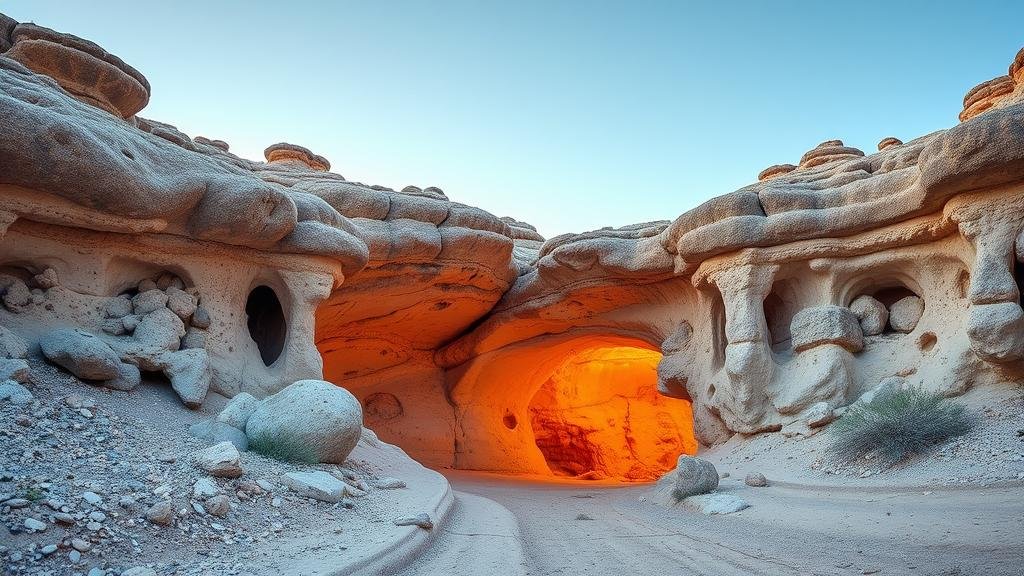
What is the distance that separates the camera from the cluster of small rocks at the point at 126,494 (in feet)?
9.95

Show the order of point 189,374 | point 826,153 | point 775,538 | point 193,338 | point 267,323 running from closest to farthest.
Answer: point 775,538 < point 189,374 < point 193,338 < point 267,323 < point 826,153

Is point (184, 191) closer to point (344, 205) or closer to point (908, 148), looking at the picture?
point (344, 205)

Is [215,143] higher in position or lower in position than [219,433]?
higher

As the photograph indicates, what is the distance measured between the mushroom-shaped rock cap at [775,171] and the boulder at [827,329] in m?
6.77

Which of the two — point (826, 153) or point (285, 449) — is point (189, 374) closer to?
point (285, 449)

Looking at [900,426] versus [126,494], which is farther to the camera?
[900,426]

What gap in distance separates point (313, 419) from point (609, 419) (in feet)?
44.2

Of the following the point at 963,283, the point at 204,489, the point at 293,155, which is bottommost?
the point at 204,489

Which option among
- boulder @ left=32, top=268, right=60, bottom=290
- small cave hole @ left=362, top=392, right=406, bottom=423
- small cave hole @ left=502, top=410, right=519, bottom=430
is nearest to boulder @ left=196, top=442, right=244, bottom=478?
boulder @ left=32, top=268, right=60, bottom=290

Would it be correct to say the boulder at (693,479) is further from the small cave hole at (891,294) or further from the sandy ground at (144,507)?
the small cave hole at (891,294)

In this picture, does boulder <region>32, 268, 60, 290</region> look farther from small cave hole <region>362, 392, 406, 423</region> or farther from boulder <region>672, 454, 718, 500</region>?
small cave hole <region>362, 392, 406, 423</region>

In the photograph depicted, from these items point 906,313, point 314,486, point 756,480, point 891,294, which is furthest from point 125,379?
point 891,294

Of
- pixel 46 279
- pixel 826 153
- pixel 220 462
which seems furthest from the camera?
pixel 826 153

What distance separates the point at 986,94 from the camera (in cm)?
1170
